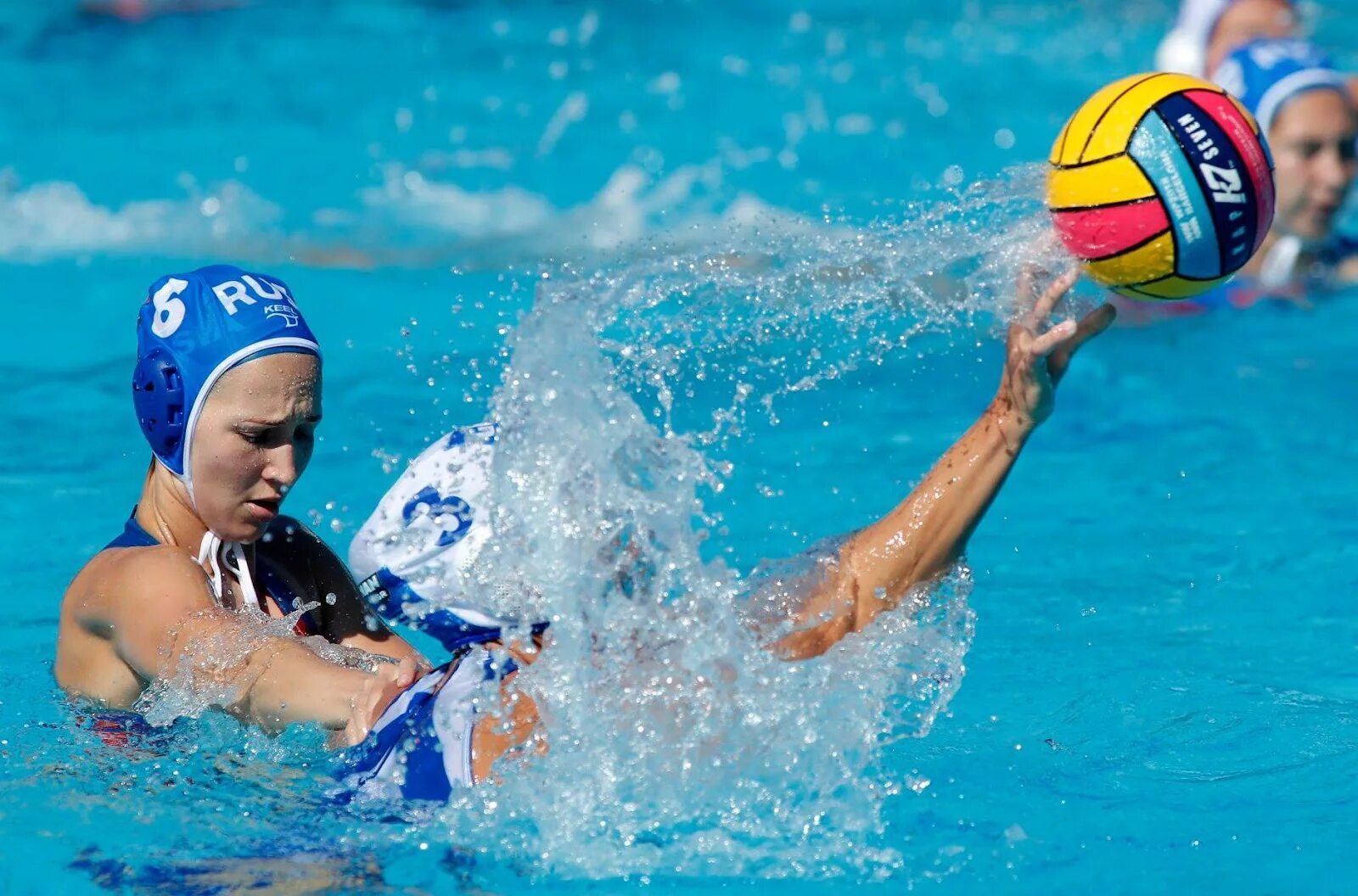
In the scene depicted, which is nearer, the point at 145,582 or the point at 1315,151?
the point at 145,582

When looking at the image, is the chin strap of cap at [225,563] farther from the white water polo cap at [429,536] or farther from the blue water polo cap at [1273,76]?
the blue water polo cap at [1273,76]

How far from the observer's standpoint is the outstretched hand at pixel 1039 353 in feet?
10.6

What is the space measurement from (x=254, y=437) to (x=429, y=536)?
0.49 m

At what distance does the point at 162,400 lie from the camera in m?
3.37

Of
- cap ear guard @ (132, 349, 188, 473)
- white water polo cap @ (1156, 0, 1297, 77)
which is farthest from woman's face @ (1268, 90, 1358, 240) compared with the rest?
cap ear guard @ (132, 349, 188, 473)


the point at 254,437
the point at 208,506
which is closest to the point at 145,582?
the point at 208,506

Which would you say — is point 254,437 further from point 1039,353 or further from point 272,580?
point 1039,353

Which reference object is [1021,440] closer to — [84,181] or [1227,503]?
[1227,503]

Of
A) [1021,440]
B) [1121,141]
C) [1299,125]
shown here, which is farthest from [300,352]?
[1299,125]

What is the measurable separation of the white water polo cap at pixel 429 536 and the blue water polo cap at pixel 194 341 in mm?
448

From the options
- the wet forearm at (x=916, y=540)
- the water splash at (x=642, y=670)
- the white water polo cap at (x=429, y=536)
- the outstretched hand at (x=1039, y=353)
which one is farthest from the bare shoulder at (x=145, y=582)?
the outstretched hand at (x=1039, y=353)

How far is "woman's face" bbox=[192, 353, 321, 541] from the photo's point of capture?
3363 millimetres

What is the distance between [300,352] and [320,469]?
87.1 inches

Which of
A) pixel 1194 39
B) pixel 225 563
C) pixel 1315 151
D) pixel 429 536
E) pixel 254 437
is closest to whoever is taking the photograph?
pixel 429 536
